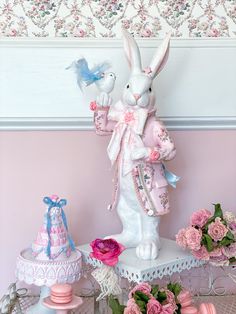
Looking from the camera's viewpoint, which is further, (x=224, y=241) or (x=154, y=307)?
(x=224, y=241)

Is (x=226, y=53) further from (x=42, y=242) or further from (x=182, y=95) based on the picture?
(x=42, y=242)

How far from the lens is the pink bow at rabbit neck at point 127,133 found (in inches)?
47.8

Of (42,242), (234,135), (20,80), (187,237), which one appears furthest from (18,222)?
(234,135)

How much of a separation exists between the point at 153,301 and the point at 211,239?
29cm

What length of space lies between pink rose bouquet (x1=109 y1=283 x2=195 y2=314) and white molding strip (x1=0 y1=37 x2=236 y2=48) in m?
0.72

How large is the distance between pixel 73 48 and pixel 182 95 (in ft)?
1.12

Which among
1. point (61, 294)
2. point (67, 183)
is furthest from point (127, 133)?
point (61, 294)

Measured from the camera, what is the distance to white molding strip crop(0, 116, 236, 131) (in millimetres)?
1424

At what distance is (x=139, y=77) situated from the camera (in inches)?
47.6

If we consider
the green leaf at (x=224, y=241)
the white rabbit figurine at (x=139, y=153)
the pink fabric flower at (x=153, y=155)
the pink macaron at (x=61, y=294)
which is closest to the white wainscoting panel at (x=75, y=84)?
the white rabbit figurine at (x=139, y=153)

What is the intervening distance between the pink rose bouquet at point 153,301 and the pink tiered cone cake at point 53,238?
22cm

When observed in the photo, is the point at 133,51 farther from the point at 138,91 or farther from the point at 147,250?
the point at 147,250

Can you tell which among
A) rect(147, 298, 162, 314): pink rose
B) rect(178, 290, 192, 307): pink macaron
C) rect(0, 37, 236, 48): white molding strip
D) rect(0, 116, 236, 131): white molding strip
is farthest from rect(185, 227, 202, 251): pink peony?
rect(0, 37, 236, 48): white molding strip

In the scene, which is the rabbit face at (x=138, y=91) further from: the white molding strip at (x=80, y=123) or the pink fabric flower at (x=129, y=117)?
the white molding strip at (x=80, y=123)
